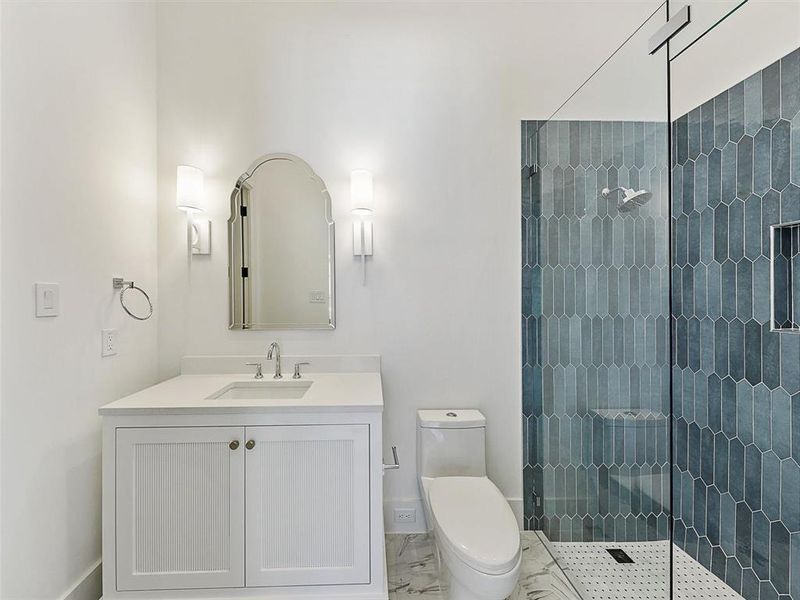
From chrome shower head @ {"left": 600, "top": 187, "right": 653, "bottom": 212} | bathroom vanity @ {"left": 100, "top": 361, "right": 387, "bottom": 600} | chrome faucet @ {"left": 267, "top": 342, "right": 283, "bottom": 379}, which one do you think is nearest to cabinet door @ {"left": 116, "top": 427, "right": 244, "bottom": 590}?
bathroom vanity @ {"left": 100, "top": 361, "right": 387, "bottom": 600}

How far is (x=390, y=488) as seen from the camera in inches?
87.6

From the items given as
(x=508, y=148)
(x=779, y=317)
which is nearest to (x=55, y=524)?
(x=508, y=148)

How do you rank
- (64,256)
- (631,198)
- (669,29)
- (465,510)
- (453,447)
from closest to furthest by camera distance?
(669,29)
(631,198)
(64,256)
(465,510)
(453,447)

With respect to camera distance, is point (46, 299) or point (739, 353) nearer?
point (46, 299)

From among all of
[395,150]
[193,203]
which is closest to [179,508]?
[193,203]

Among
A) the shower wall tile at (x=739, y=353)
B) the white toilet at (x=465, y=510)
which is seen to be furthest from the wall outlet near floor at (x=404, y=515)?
the shower wall tile at (x=739, y=353)

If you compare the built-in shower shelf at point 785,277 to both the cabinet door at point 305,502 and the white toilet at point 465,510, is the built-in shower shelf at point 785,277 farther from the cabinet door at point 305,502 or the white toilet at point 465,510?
the cabinet door at point 305,502

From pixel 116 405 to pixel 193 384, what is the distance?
40cm

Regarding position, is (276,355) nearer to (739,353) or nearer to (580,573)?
(580,573)

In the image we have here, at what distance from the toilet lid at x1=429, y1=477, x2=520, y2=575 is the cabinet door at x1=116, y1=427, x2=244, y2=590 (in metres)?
0.71

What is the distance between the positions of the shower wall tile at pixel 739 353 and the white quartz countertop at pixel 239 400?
55.2 inches

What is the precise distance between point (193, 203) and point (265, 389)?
910 mm

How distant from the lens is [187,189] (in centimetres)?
210

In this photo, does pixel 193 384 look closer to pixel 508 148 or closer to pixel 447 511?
pixel 447 511
